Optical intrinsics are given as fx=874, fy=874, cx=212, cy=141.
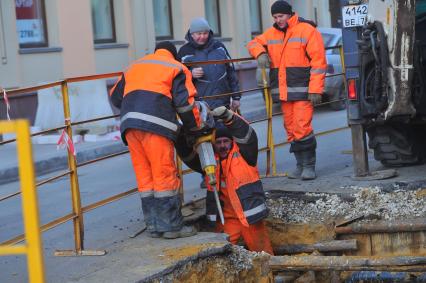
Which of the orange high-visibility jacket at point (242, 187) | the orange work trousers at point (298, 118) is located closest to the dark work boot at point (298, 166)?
the orange work trousers at point (298, 118)

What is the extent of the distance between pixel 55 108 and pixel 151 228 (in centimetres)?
871

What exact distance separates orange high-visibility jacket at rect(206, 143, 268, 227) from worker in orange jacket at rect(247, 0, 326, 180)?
1.61 meters

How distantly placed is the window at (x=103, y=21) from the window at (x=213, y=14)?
13.0 ft

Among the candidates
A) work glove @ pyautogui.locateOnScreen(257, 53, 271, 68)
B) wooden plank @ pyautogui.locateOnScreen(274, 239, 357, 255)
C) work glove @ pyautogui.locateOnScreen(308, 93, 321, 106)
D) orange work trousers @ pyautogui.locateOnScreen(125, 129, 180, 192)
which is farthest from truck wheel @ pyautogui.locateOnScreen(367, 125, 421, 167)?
orange work trousers @ pyautogui.locateOnScreen(125, 129, 180, 192)

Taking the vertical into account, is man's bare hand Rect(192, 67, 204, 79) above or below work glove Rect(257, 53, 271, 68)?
below

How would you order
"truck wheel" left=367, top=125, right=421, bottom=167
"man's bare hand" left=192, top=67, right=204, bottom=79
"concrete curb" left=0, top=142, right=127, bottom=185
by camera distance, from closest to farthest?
"man's bare hand" left=192, top=67, right=204, bottom=79, "truck wheel" left=367, top=125, right=421, bottom=167, "concrete curb" left=0, top=142, right=127, bottom=185

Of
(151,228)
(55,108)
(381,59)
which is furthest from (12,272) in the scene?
(55,108)

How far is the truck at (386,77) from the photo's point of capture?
24.7 ft

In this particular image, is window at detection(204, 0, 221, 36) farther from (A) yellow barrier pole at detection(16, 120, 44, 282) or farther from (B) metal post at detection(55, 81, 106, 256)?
(A) yellow barrier pole at detection(16, 120, 44, 282)

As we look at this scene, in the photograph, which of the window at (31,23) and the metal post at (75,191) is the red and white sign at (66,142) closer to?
the metal post at (75,191)

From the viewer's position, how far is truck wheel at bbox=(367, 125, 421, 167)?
8698 mm

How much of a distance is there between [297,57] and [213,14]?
46.3 feet

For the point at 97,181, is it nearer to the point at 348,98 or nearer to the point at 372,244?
the point at 348,98

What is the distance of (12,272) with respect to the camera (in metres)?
6.17
